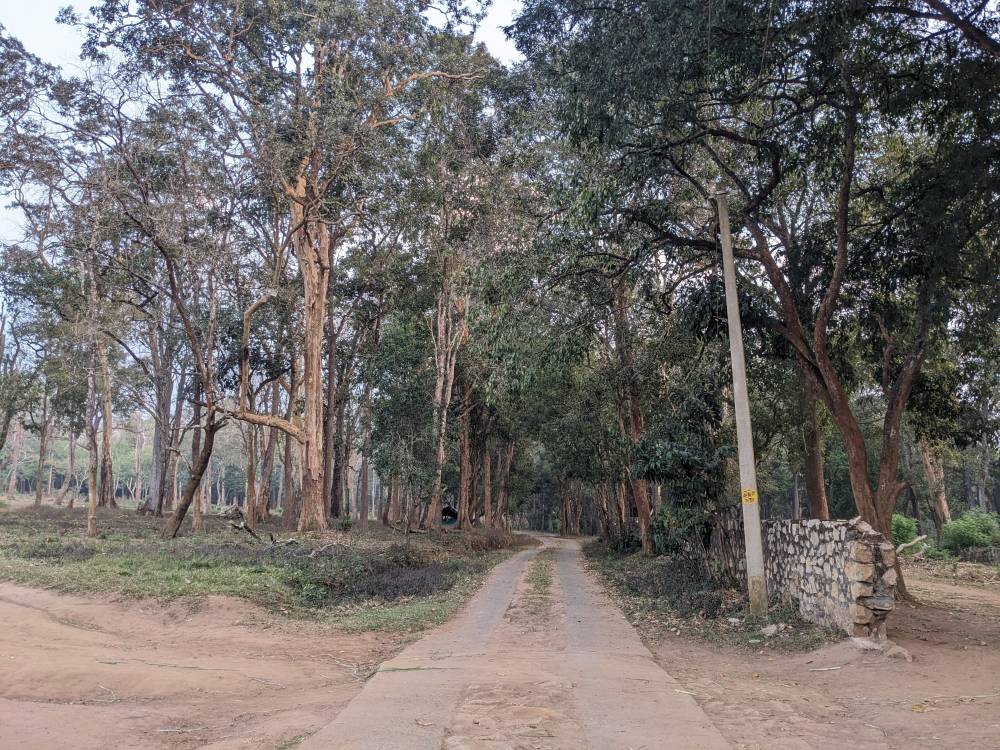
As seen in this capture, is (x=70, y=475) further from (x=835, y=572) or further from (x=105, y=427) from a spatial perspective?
(x=835, y=572)

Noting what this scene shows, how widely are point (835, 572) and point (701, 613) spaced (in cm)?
307

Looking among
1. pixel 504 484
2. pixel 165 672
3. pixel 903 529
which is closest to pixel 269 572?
pixel 165 672

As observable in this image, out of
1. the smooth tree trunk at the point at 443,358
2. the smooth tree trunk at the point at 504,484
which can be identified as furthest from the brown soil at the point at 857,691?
the smooth tree trunk at the point at 504,484

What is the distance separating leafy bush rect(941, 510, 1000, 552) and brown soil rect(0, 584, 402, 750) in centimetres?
2668

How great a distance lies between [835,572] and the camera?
366 inches

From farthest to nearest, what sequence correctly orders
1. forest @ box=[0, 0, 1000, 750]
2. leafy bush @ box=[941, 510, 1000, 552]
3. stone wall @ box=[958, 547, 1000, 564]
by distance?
1. leafy bush @ box=[941, 510, 1000, 552]
2. stone wall @ box=[958, 547, 1000, 564]
3. forest @ box=[0, 0, 1000, 750]

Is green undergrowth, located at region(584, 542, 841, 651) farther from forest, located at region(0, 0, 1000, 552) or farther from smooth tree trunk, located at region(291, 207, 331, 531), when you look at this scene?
smooth tree trunk, located at region(291, 207, 331, 531)

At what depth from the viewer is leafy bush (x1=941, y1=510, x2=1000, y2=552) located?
2719 cm

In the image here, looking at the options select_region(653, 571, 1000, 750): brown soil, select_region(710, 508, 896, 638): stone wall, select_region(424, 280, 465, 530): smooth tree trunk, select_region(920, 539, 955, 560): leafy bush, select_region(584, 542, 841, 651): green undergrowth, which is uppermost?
select_region(424, 280, 465, 530): smooth tree trunk

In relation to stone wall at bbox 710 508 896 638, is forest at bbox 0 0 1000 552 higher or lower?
higher

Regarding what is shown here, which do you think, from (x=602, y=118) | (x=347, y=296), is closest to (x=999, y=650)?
(x=602, y=118)

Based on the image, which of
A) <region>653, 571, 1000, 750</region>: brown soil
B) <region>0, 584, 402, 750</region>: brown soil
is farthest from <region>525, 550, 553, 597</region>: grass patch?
<region>0, 584, 402, 750</region>: brown soil

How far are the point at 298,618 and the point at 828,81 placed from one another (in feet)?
40.1

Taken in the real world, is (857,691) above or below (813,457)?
below
